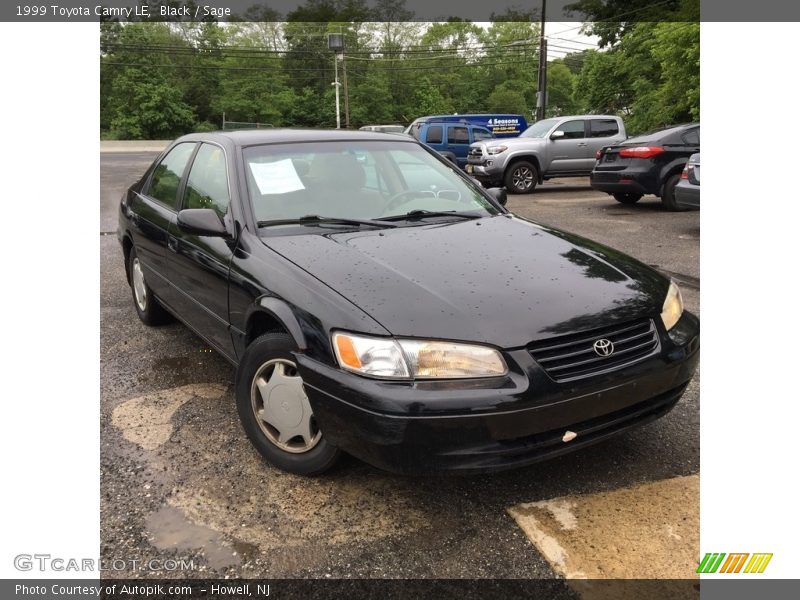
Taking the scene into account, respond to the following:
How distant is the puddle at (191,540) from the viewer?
7.56 feet

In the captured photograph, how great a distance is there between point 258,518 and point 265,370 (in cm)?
63

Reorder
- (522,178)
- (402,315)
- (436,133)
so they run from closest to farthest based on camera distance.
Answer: (402,315), (522,178), (436,133)

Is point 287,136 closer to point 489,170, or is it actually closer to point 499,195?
point 499,195

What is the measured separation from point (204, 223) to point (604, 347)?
77.9 inches

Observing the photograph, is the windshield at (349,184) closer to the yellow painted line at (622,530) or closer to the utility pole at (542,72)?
the yellow painted line at (622,530)

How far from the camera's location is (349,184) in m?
3.54

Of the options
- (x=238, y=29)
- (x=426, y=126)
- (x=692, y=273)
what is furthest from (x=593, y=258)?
(x=238, y=29)

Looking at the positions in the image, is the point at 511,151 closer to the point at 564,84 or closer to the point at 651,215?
the point at 651,215

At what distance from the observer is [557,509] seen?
8.39ft

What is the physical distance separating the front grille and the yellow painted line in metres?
0.59

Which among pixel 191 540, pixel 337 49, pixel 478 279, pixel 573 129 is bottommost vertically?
pixel 191 540

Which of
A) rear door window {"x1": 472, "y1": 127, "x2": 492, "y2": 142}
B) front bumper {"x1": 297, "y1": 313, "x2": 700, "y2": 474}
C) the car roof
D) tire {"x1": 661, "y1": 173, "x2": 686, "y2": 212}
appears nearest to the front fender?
front bumper {"x1": 297, "y1": 313, "x2": 700, "y2": 474}

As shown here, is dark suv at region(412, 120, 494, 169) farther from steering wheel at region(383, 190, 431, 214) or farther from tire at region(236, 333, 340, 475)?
tire at region(236, 333, 340, 475)
